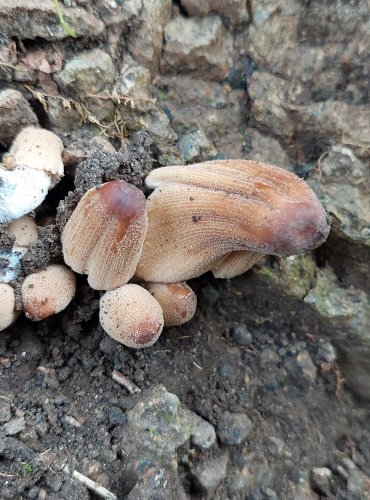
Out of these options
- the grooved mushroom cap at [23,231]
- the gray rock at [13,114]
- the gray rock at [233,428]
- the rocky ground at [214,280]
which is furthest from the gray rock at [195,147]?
the gray rock at [233,428]

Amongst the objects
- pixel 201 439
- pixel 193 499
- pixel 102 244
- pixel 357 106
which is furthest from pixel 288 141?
pixel 193 499

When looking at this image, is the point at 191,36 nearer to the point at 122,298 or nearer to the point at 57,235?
the point at 57,235

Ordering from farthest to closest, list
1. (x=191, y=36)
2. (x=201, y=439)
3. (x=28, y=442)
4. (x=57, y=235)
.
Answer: (x=191, y=36) → (x=57, y=235) → (x=201, y=439) → (x=28, y=442)

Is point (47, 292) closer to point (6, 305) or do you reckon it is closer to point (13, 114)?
point (6, 305)

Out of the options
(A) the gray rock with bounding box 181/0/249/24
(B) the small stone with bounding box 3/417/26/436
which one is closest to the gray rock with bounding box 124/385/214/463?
(B) the small stone with bounding box 3/417/26/436

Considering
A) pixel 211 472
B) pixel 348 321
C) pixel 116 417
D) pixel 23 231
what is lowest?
pixel 211 472

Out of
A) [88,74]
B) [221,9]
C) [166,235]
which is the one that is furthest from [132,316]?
[221,9]
